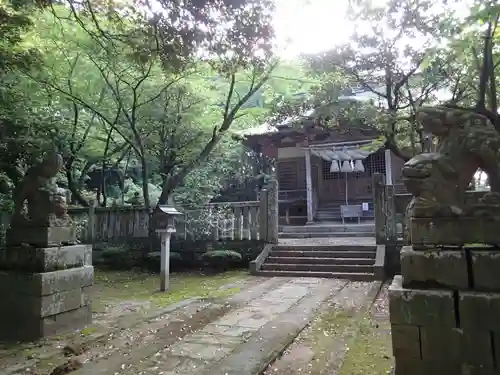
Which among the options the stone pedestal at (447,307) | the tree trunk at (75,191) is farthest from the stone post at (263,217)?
the stone pedestal at (447,307)

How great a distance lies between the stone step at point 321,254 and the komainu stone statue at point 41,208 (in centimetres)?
624

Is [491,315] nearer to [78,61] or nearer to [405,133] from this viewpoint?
[405,133]

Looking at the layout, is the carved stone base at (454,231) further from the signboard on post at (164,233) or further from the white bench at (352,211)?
the white bench at (352,211)

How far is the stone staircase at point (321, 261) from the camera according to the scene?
29.7 ft

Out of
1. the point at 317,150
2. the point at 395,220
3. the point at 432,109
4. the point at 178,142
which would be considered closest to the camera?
the point at 432,109

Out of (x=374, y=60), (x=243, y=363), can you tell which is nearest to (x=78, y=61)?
(x=374, y=60)

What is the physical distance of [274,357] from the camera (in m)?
3.89

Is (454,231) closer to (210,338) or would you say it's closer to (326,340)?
(326,340)

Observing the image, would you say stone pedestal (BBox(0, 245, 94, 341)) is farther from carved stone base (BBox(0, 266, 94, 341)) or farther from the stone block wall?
the stone block wall

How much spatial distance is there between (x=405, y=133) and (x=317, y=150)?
5.70 metres

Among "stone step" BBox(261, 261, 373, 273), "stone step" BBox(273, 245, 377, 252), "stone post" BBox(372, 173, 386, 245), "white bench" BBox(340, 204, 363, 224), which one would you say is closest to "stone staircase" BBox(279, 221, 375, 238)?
"white bench" BBox(340, 204, 363, 224)

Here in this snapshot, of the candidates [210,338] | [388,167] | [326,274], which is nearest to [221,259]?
[326,274]

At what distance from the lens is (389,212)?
9664 millimetres


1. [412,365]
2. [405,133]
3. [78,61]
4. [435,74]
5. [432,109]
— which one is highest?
[78,61]
